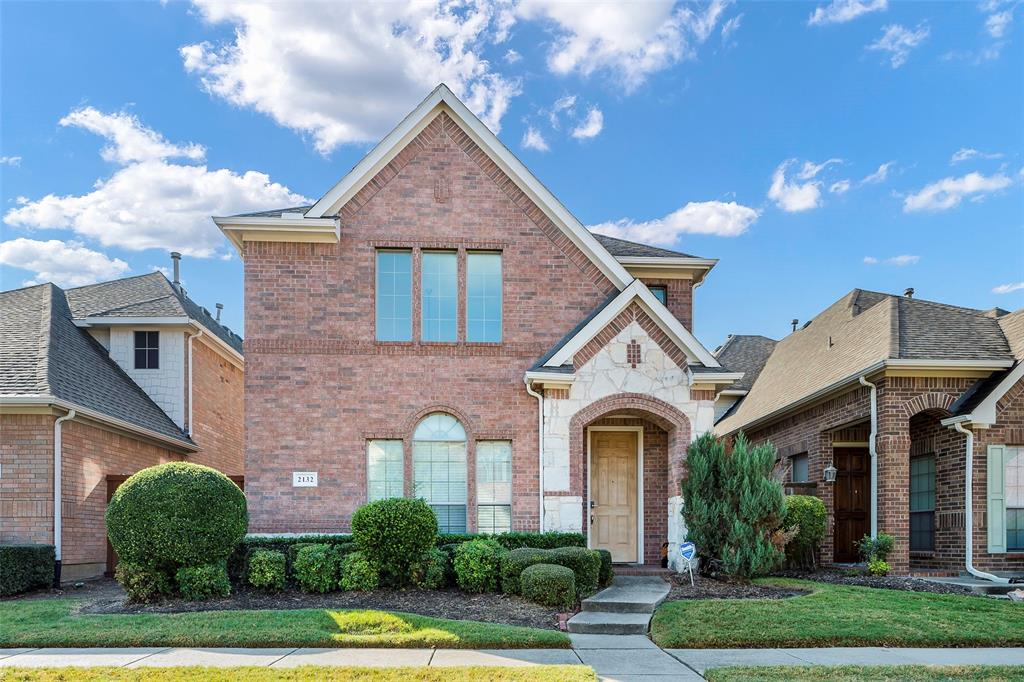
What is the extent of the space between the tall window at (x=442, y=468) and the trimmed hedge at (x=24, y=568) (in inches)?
245

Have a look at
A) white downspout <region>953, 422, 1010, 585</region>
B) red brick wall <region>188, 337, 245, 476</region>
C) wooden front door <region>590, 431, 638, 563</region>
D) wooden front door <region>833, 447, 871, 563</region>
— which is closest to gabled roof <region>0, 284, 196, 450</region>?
red brick wall <region>188, 337, 245, 476</region>

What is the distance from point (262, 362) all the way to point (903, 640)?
10.7 m

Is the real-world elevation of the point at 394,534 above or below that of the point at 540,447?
below

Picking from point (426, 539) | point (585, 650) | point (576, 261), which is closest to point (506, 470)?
point (426, 539)

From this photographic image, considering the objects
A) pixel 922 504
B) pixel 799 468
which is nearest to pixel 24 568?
pixel 799 468

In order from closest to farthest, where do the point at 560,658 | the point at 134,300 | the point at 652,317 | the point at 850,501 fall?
1. the point at 560,658
2. the point at 652,317
3. the point at 850,501
4. the point at 134,300

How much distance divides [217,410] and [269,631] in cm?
1364

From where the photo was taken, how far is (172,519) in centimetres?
1106

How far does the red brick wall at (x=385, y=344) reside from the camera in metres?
14.0

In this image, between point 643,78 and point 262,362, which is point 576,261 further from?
point 262,362

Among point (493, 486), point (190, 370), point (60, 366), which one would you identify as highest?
point (60, 366)

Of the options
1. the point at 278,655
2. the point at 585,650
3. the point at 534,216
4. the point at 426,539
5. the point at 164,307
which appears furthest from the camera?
the point at 164,307

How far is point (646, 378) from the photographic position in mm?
14008

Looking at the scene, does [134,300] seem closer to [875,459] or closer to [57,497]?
[57,497]
